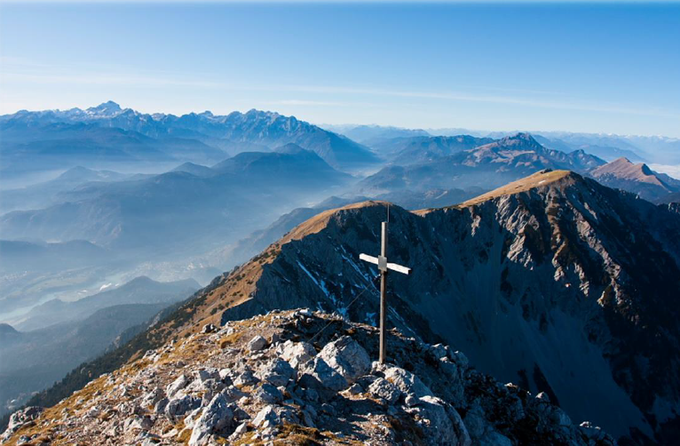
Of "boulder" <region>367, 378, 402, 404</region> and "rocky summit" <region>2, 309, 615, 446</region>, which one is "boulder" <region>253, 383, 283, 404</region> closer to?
"rocky summit" <region>2, 309, 615, 446</region>

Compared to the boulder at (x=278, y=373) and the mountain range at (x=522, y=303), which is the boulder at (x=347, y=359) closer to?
the boulder at (x=278, y=373)

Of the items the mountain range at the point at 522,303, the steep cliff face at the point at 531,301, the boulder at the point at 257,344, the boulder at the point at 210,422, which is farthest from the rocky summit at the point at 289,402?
the steep cliff face at the point at 531,301

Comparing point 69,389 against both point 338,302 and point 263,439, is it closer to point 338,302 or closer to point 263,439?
point 338,302

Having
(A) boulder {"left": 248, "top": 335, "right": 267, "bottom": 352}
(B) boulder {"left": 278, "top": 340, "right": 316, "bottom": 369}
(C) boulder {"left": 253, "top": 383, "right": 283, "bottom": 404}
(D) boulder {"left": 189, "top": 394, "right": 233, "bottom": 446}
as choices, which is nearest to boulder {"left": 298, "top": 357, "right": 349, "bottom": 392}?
(B) boulder {"left": 278, "top": 340, "right": 316, "bottom": 369}

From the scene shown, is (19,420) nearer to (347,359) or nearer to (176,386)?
(176,386)

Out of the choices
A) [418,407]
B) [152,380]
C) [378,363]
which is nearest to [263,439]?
[418,407]

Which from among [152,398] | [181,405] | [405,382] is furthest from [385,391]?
[152,398]
